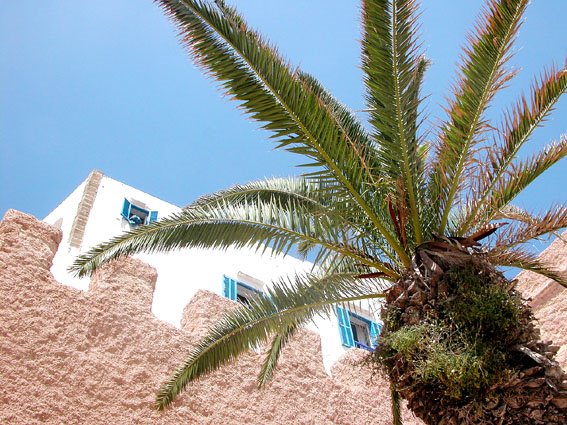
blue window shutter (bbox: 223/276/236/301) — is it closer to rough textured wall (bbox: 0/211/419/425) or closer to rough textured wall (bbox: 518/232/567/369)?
rough textured wall (bbox: 0/211/419/425)

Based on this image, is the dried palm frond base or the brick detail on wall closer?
the dried palm frond base

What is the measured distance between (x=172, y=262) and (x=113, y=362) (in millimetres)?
4509

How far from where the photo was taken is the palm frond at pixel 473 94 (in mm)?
5570

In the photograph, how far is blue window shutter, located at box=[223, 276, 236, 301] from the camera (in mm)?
12602

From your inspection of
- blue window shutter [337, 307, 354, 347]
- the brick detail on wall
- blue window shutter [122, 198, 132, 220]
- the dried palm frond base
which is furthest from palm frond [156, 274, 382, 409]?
blue window shutter [122, 198, 132, 220]

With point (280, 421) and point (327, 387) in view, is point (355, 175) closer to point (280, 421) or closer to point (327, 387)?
point (280, 421)

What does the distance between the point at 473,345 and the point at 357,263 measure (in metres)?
1.90

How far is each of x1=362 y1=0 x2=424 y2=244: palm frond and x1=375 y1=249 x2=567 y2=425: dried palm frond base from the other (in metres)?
0.68

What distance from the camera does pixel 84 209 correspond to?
12688 millimetres

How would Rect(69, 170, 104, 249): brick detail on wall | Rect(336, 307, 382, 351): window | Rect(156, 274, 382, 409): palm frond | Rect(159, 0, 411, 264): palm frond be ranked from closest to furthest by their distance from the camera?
Rect(159, 0, 411, 264): palm frond
Rect(156, 274, 382, 409): palm frond
Rect(69, 170, 104, 249): brick detail on wall
Rect(336, 307, 382, 351): window

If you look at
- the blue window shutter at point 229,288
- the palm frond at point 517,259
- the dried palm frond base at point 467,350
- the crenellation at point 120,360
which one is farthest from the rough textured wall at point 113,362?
the blue window shutter at point 229,288

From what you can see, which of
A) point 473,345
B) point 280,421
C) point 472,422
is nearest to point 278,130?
point 473,345

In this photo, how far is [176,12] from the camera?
5633mm

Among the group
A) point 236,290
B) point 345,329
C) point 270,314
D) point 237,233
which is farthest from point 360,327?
point 237,233
